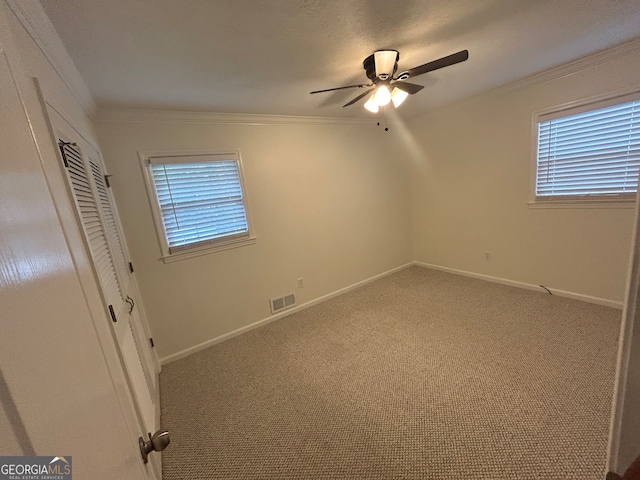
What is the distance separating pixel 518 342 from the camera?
93.0 inches

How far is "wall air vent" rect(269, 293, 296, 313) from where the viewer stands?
3.30 m

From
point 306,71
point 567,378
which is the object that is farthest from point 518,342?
point 306,71

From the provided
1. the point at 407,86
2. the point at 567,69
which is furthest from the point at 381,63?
the point at 567,69

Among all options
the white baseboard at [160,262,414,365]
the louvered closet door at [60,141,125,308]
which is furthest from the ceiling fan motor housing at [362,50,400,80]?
the white baseboard at [160,262,414,365]

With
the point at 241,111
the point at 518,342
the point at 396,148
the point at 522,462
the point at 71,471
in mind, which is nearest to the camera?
the point at 71,471

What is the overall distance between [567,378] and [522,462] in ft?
2.90

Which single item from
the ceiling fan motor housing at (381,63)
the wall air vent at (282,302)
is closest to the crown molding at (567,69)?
the ceiling fan motor housing at (381,63)

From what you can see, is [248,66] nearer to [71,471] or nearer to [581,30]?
[71,471]

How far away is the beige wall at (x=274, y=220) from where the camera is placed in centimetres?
250

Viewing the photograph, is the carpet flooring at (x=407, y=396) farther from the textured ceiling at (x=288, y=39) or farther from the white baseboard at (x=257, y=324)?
the textured ceiling at (x=288, y=39)

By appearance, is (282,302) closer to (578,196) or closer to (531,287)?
(531,287)

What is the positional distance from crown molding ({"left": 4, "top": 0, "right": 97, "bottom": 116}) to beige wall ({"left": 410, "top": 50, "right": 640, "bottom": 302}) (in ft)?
12.8

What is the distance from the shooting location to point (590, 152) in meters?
2.62

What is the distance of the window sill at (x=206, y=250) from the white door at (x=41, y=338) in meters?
2.17
